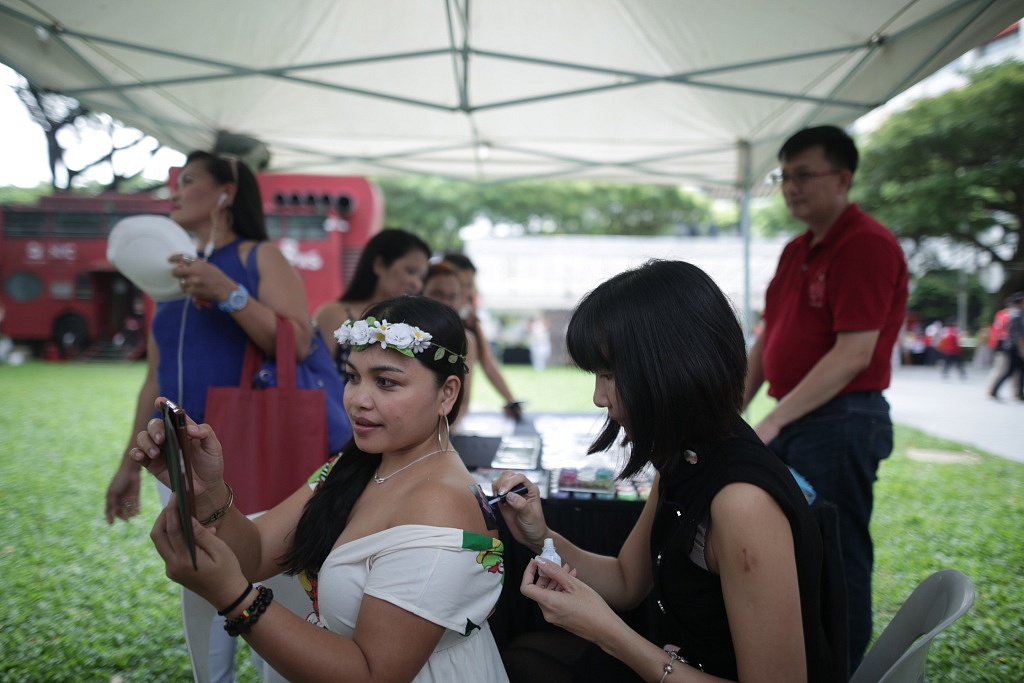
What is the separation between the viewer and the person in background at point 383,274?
11.2ft

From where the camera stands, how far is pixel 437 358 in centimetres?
157

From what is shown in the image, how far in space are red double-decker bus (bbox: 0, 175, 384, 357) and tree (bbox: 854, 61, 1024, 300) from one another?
15.4 metres

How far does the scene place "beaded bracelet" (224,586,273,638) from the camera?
113 cm

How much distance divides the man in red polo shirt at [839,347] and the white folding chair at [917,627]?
91cm

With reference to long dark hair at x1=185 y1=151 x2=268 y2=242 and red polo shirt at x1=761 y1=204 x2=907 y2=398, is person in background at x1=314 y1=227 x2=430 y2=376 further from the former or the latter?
red polo shirt at x1=761 y1=204 x2=907 y2=398

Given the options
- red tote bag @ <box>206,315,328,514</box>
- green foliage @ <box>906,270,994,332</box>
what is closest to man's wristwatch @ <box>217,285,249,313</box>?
red tote bag @ <box>206,315,328,514</box>

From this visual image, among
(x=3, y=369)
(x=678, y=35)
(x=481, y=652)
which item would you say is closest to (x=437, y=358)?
(x=481, y=652)

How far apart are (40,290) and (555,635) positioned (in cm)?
1986

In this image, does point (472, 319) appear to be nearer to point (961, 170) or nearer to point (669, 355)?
point (669, 355)

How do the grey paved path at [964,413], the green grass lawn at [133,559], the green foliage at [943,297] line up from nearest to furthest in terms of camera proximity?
the green grass lawn at [133,559]
the grey paved path at [964,413]
the green foliage at [943,297]

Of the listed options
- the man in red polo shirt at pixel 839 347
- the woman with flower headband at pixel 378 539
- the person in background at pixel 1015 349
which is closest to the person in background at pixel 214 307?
Result: the woman with flower headband at pixel 378 539

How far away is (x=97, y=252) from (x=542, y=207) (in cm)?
1865

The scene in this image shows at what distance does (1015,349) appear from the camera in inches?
470

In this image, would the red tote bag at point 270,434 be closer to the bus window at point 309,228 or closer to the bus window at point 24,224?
the bus window at point 309,228
